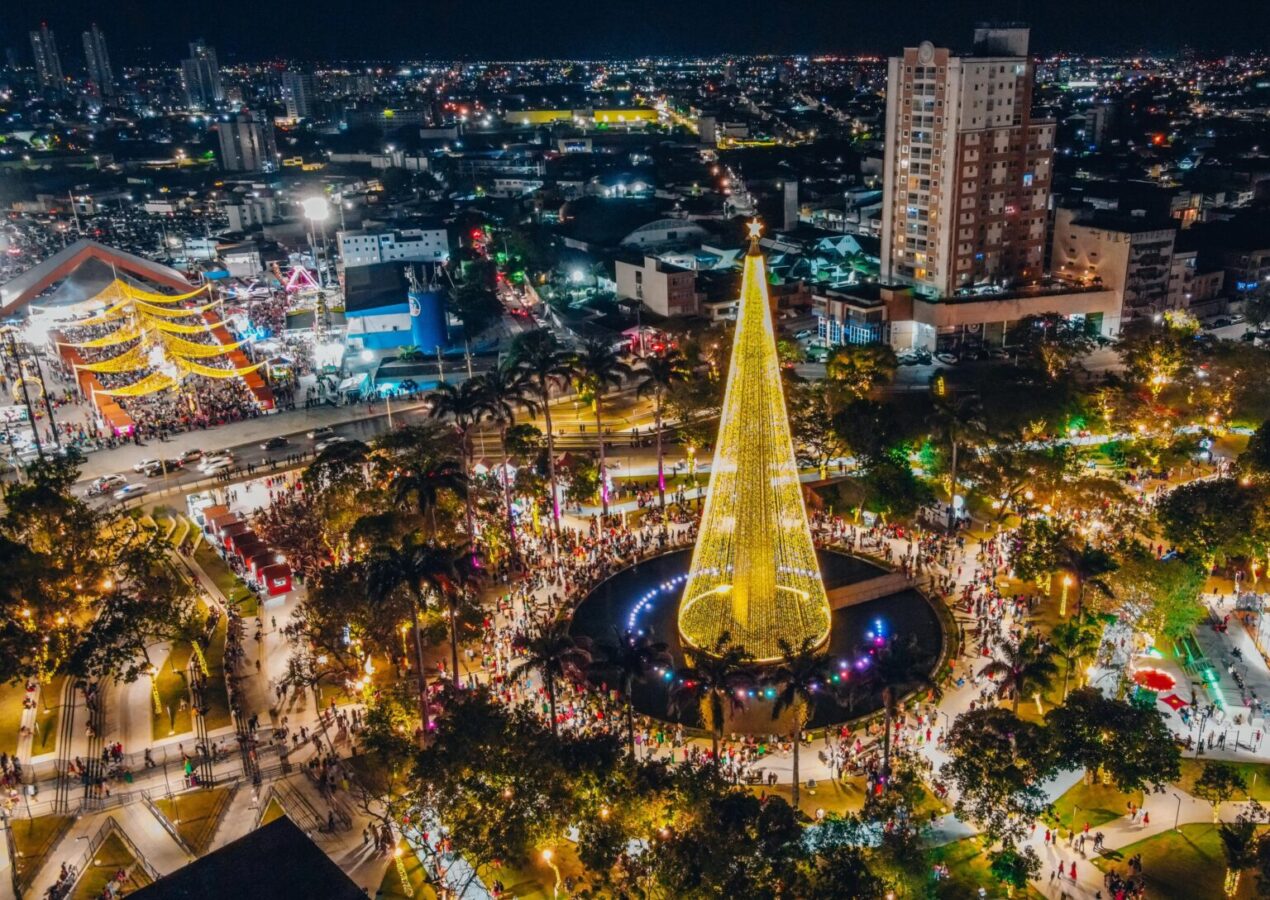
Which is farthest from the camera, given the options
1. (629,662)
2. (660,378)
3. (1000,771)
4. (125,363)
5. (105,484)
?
(125,363)

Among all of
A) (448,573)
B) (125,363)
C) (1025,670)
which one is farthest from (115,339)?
(1025,670)

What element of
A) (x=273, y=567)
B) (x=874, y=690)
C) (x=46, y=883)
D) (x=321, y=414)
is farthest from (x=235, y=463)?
(x=874, y=690)

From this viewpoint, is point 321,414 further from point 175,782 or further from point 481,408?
point 175,782

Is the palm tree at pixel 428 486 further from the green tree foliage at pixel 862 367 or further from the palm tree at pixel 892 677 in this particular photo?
the green tree foliage at pixel 862 367

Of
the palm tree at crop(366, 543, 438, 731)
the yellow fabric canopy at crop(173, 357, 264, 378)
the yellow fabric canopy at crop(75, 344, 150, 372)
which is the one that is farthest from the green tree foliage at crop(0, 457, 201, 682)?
the yellow fabric canopy at crop(75, 344, 150, 372)

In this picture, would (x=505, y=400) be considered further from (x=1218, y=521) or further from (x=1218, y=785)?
(x=1218, y=785)
